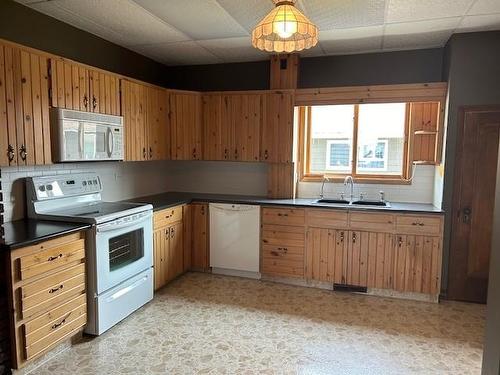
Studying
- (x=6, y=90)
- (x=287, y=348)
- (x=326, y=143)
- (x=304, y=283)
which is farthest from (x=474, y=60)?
(x=6, y=90)

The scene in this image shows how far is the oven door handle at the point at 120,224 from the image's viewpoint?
9.30 feet

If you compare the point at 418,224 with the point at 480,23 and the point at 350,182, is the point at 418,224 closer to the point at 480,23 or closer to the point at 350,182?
the point at 350,182

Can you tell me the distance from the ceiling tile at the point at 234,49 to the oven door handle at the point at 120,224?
1970mm

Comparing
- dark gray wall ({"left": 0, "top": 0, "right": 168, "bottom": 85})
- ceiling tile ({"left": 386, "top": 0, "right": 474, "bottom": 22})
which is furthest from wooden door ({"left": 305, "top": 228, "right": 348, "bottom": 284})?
dark gray wall ({"left": 0, "top": 0, "right": 168, "bottom": 85})

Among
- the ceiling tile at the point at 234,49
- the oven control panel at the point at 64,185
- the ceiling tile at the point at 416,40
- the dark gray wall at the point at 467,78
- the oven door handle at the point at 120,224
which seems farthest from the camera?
the ceiling tile at the point at 234,49

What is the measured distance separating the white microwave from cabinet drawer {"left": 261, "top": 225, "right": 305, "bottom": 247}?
5.98ft

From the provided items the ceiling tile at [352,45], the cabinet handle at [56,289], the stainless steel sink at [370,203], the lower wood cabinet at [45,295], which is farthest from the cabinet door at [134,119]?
the stainless steel sink at [370,203]

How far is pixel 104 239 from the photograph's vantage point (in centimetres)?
287

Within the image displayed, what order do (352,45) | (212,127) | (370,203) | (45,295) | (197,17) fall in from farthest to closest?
(212,127) → (370,203) → (352,45) → (197,17) → (45,295)

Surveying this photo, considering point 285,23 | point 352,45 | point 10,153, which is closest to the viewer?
point 285,23

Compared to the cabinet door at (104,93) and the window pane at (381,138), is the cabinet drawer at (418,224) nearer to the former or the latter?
the window pane at (381,138)

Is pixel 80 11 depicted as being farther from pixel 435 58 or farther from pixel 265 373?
pixel 435 58

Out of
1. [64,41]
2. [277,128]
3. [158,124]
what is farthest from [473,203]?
[64,41]

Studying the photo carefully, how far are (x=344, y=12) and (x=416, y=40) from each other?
3.87 feet
